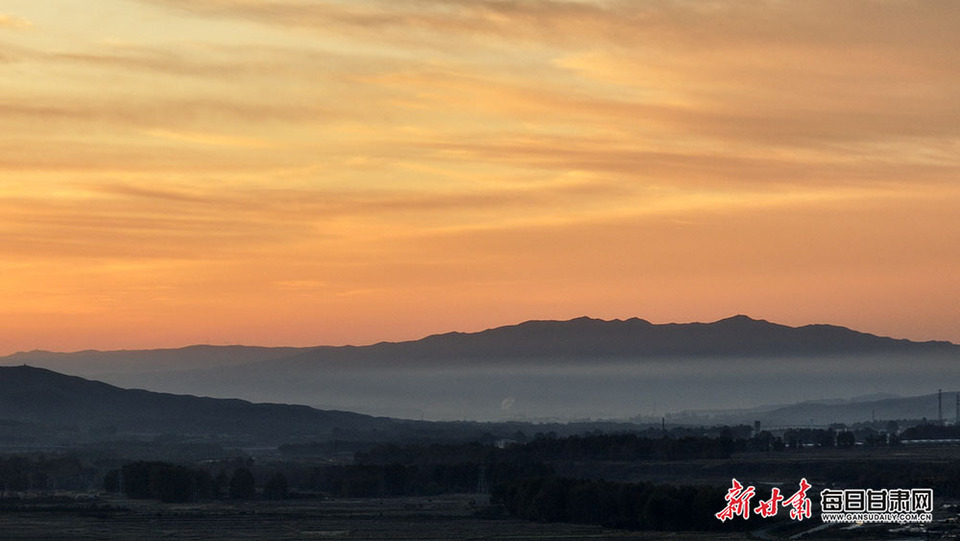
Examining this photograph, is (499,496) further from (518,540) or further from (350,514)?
(518,540)

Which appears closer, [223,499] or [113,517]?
[113,517]

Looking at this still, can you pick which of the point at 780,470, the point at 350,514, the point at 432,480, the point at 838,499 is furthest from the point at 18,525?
the point at 780,470

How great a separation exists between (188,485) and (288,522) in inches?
1486

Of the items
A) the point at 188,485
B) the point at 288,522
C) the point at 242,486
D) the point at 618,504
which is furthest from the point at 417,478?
the point at 618,504

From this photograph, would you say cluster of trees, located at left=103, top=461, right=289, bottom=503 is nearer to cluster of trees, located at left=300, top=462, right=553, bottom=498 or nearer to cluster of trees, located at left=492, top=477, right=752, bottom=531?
cluster of trees, located at left=300, top=462, right=553, bottom=498

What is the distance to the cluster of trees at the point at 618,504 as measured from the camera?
120625 mm

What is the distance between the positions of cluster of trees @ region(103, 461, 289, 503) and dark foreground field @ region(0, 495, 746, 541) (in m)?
3.15

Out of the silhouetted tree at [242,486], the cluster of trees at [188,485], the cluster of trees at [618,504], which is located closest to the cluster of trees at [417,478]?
the cluster of trees at [188,485]

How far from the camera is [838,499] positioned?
399 ft

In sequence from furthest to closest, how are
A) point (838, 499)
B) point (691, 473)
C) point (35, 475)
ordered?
point (35, 475) < point (691, 473) < point (838, 499)

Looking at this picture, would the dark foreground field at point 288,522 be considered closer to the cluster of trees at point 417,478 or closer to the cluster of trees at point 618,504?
the cluster of trees at point 618,504

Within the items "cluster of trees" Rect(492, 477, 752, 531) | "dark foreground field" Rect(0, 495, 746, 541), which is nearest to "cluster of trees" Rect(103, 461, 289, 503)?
"dark foreground field" Rect(0, 495, 746, 541)

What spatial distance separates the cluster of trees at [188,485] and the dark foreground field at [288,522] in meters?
3.15

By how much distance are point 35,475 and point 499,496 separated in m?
71.9
